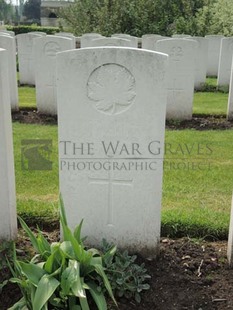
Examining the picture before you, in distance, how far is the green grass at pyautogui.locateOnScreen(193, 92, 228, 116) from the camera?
800 centimetres

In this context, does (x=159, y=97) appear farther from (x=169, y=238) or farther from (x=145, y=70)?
(x=169, y=238)

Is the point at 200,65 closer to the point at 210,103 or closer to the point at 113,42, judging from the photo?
the point at 210,103

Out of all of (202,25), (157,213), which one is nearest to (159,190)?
Answer: (157,213)

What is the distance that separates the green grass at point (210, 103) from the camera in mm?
7996

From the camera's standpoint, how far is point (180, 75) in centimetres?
729

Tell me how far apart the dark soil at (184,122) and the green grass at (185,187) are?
Result: 58 cm

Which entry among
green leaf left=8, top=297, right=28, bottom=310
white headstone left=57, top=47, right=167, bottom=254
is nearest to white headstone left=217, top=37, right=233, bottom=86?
white headstone left=57, top=47, right=167, bottom=254

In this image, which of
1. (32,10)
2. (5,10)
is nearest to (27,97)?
(32,10)

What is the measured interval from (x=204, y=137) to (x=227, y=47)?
447 cm

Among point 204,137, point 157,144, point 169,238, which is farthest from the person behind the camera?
point 204,137

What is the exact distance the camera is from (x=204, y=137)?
6426mm

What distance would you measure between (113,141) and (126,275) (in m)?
0.89

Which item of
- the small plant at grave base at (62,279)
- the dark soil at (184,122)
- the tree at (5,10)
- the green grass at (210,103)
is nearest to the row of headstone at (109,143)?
the small plant at grave base at (62,279)

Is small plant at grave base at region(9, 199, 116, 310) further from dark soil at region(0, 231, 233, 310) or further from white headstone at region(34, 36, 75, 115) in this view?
white headstone at region(34, 36, 75, 115)
